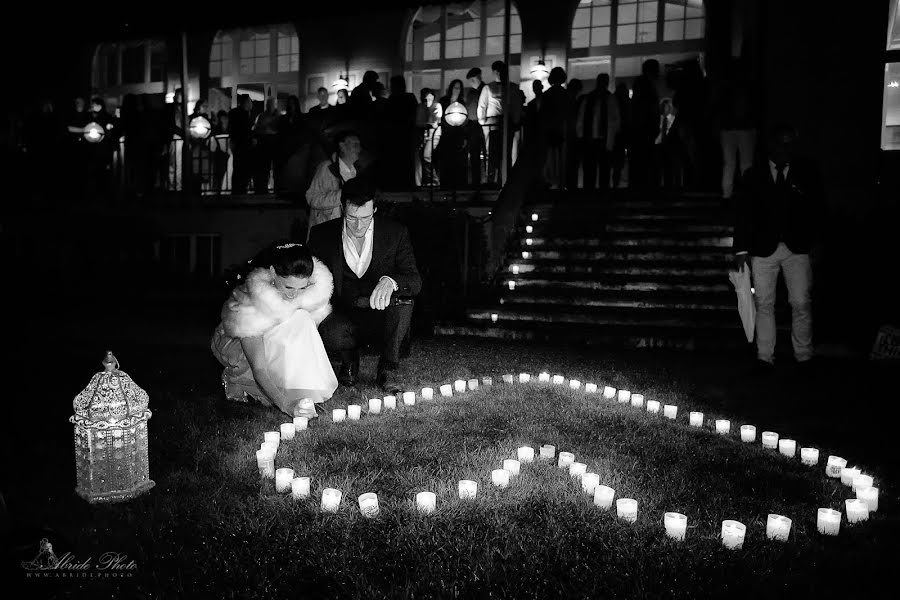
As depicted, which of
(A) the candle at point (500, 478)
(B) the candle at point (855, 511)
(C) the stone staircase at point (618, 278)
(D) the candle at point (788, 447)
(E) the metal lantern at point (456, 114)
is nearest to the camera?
(B) the candle at point (855, 511)

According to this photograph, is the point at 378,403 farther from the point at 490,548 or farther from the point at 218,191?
the point at 218,191

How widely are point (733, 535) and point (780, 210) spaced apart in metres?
4.49

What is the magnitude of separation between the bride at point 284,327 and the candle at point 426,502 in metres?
1.75

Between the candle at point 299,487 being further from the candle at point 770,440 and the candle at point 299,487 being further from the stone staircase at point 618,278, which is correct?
the stone staircase at point 618,278

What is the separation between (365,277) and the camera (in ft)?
19.9

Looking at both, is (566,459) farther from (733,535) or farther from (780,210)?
(780,210)

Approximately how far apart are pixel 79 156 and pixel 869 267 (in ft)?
49.6

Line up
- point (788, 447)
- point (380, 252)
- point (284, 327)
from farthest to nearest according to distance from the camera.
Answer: point (380, 252), point (284, 327), point (788, 447)

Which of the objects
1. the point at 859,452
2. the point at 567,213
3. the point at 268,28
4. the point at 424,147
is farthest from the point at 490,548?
the point at 268,28

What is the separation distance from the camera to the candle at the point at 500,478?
3520mm

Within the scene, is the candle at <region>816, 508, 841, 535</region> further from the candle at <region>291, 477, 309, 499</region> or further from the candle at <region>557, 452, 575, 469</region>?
the candle at <region>291, 477, 309, 499</region>

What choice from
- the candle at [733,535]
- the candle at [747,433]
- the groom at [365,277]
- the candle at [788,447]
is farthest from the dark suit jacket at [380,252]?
the candle at [733,535]

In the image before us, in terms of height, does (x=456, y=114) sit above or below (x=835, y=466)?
above

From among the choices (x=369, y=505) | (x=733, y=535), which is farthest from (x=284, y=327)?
(x=733, y=535)
